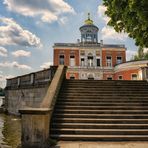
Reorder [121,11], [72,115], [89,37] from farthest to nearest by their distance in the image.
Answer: [89,37]
[121,11]
[72,115]

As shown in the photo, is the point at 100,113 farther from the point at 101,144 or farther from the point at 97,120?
the point at 101,144

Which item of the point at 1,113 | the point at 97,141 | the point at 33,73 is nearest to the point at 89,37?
the point at 1,113

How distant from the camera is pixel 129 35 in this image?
14.3 metres

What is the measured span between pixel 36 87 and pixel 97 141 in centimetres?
1155

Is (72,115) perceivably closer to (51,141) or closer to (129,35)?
(51,141)

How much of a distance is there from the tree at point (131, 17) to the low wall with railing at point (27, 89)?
15.6 feet

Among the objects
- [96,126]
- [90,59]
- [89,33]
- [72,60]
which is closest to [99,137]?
[96,126]

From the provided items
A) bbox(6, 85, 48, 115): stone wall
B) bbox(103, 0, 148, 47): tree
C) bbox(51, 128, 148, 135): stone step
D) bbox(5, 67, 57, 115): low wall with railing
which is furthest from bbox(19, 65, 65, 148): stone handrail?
bbox(6, 85, 48, 115): stone wall

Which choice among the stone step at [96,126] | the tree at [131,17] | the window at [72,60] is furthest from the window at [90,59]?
the stone step at [96,126]

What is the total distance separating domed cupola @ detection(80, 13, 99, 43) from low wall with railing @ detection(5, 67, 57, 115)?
2209cm

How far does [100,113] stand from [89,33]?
39364 millimetres

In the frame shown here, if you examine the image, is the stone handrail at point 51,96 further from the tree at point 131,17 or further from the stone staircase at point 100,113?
the tree at point 131,17

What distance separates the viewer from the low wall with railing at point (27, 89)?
16891 millimetres

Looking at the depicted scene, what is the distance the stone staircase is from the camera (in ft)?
27.9
